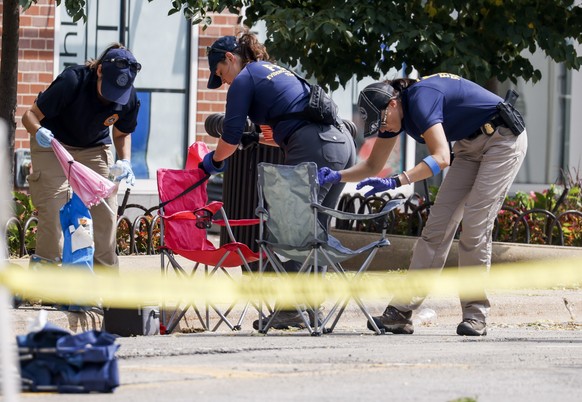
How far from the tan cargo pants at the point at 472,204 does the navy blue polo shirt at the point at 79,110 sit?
2.17 metres

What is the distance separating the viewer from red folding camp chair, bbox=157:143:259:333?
9.09 metres

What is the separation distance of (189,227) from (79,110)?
1025 mm

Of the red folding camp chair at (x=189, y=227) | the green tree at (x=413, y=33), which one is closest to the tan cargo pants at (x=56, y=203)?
the red folding camp chair at (x=189, y=227)

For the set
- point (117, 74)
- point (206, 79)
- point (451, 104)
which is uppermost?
point (206, 79)

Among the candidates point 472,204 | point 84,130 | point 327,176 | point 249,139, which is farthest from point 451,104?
point 84,130

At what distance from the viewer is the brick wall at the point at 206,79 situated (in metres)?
15.9

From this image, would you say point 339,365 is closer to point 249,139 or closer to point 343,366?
point 343,366

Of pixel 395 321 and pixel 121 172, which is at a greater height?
pixel 121 172

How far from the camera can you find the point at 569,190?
1443cm

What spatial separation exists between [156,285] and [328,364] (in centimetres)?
314

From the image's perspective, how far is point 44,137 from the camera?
→ 9047 mm

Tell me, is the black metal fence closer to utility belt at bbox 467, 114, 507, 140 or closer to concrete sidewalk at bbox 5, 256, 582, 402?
concrete sidewalk at bbox 5, 256, 582, 402

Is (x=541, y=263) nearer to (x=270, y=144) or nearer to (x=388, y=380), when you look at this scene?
(x=270, y=144)

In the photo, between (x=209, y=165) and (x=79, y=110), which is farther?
(x=79, y=110)
